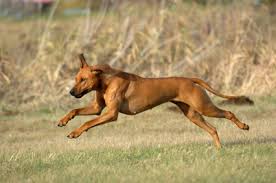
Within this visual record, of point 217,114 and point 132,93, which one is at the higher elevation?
point 132,93

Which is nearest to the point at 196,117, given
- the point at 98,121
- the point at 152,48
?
the point at 98,121

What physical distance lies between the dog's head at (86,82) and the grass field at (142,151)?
819 millimetres

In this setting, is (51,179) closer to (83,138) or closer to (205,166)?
(205,166)

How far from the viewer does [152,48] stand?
18328 mm

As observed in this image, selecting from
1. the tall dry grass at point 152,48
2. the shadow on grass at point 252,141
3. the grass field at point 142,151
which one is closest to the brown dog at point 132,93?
the shadow on grass at point 252,141

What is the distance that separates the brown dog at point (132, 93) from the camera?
10.3m

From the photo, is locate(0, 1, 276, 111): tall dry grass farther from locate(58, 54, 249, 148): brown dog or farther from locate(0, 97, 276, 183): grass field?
locate(58, 54, 249, 148): brown dog

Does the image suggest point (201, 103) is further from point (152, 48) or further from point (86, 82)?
point (152, 48)

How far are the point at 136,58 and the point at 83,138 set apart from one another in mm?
5889

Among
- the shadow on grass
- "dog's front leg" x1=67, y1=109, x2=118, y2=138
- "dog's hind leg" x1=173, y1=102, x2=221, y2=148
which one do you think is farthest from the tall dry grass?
"dog's front leg" x1=67, y1=109, x2=118, y2=138

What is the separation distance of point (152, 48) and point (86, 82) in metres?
8.16

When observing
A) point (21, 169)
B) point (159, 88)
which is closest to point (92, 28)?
point (159, 88)

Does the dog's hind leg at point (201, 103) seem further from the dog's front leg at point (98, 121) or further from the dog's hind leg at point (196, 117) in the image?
the dog's front leg at point (98, 121)

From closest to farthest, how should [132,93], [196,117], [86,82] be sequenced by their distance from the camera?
1. [86,82]
2. [132,93]
3. [196,117]
